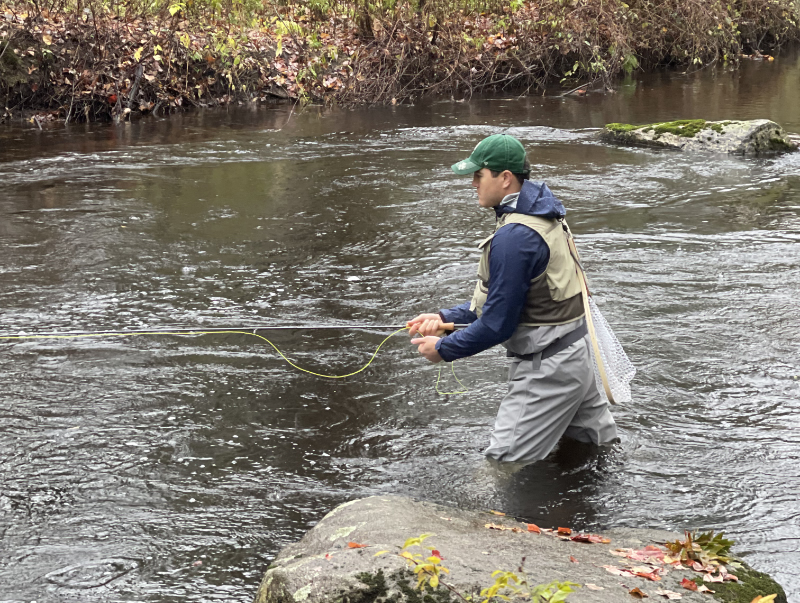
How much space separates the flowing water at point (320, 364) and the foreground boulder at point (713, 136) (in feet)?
1.08

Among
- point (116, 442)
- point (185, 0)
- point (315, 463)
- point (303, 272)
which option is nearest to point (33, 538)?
point (116, 442)

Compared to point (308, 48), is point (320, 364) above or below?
below

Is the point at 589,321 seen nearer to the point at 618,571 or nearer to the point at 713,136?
the point at 618,571

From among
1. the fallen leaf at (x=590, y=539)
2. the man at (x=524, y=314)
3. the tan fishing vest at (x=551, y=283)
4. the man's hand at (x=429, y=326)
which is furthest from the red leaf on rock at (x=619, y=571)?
the man's hand at (x=429, y=326)

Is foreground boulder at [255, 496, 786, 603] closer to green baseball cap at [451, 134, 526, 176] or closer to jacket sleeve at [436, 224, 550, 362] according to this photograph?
jacket sleeve at [436, 224, 550, 362]

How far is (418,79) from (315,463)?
52.4ft

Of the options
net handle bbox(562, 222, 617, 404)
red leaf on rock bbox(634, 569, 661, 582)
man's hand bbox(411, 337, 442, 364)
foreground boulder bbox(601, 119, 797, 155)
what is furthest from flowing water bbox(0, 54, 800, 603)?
red leaf on rock bbox(634, 569, 661, 582)

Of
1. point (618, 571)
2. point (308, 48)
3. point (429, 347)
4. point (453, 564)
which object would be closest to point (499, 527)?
point (618, 571)

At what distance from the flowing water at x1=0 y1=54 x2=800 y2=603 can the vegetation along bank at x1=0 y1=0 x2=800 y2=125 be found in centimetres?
483

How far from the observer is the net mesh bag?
4348 millimetres

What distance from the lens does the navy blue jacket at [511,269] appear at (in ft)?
13.1

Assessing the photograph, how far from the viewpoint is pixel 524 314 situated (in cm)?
424

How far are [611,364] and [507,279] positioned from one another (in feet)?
2.61

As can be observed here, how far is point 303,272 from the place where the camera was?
8.28 meters
